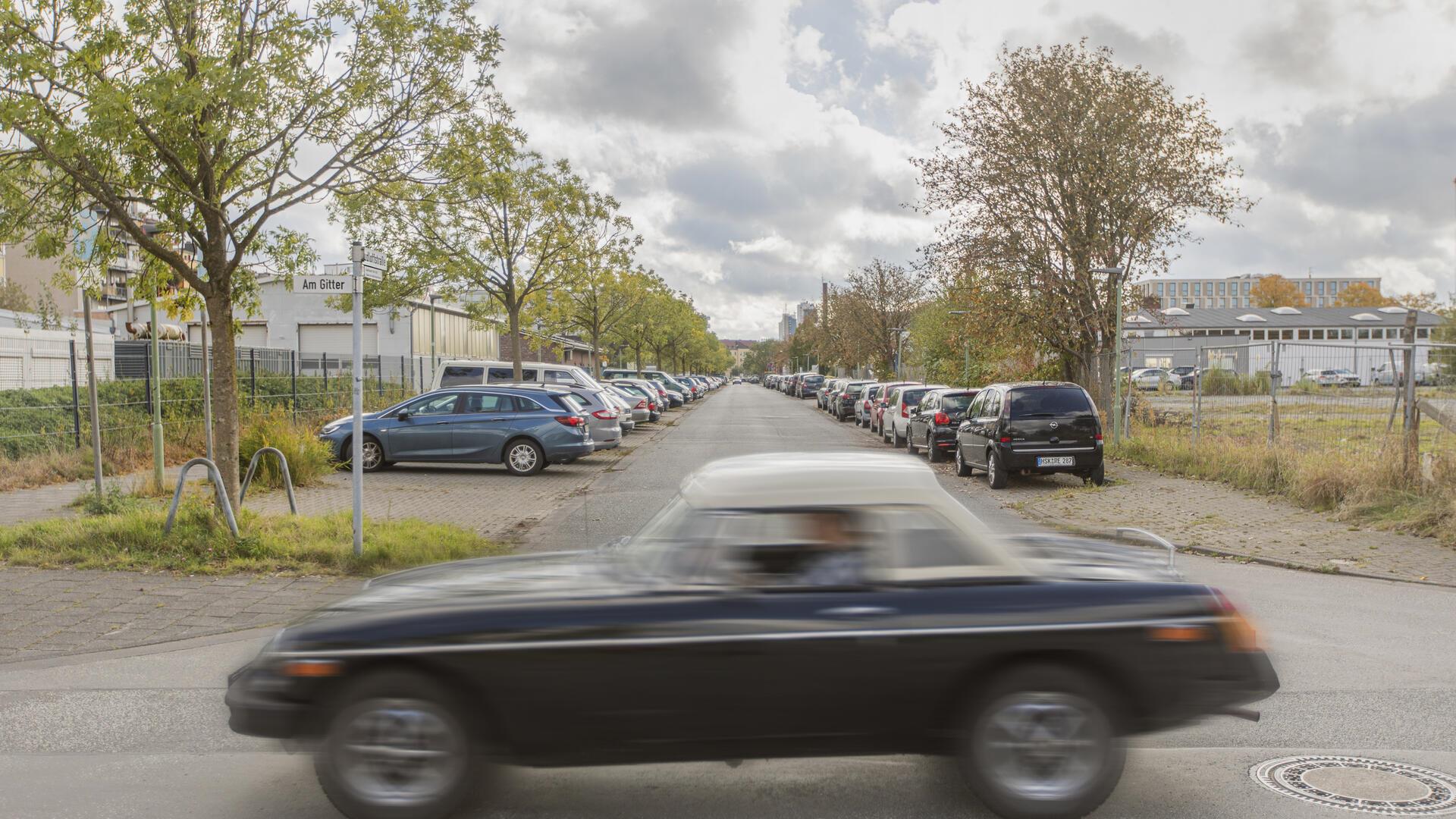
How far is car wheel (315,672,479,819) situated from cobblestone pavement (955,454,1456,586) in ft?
16.9

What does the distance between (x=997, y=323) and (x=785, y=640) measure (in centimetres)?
2338

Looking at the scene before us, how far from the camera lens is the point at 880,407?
99.1 feet

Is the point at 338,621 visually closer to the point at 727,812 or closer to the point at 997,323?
the point at 727,812

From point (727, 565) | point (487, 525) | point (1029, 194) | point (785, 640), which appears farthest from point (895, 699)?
point (1029, 194)

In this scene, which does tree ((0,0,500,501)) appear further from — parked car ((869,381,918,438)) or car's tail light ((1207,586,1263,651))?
parked car ((869,381,918,438))

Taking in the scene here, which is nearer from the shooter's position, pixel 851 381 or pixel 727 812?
pixel 727 812

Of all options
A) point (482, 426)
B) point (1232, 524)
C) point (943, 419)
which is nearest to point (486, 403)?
point (482, 426)

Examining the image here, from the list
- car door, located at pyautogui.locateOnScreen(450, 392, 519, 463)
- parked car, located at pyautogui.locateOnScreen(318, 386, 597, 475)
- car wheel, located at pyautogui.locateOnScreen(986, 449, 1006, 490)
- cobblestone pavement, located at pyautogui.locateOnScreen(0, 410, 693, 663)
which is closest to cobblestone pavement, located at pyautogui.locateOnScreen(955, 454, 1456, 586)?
car wheel, located at pyautogui.locateOnScreen(986, 449, 1006, 490)

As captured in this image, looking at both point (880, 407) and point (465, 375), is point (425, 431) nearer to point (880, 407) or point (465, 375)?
point (465, 375)

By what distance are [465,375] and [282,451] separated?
10823 mm

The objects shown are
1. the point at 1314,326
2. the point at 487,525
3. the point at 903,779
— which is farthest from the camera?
the point at 1314,326

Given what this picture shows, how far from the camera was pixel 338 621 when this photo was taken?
4.05 metres

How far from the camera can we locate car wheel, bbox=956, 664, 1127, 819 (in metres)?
3.93

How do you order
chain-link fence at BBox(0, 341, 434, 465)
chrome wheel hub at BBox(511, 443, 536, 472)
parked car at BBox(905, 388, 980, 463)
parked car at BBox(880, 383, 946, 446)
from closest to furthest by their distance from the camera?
chain-link fence at BBox(0, 341, 434, 465) < chrome wheel hub at BBox(511, 443, 536, 472) < parked car at BBox(905, 388, 980, 463) < parked car at BBox(880, 383, 946, 446)
